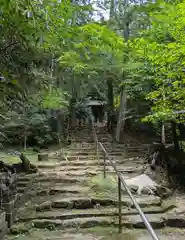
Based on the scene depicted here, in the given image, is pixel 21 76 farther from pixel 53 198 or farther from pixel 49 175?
pixel 49 175

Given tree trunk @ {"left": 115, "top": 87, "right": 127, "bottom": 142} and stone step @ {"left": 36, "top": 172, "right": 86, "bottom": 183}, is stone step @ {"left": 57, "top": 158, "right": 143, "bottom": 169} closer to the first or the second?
stone step @ {"left": 36, "top": 172, "right": 86, "bottom": 183}

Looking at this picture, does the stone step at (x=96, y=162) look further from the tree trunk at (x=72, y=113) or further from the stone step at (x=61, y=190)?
the tree trunk at (x=72, y=113)

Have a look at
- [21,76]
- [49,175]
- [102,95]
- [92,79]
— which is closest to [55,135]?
[92,79]

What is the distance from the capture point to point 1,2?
73.8 inches

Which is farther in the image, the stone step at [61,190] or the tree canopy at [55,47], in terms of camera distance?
the stone step at [61,190]

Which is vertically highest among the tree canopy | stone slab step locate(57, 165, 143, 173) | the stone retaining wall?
the tree canopy

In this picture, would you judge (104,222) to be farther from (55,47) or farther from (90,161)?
(90,161)

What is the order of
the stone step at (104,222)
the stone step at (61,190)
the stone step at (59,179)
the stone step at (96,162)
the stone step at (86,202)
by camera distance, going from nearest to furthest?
1. the stone step at (104,222)
2. the stone step at (86,202)
3. the stone step at (61,190)
4. the stone step at (59,179)
5. the stone step at (96,162)

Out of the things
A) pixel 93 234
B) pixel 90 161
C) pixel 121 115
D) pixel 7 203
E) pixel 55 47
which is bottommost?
pixel 93 234

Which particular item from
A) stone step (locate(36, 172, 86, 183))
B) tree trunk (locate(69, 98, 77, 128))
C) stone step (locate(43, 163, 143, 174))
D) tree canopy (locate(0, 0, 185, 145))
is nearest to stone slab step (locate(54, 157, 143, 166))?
stone step (locate(43, 163, 143, 174))

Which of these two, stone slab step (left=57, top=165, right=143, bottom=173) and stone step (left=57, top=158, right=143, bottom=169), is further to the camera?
stone step (left=57, top=158, right=143, bottom=169)

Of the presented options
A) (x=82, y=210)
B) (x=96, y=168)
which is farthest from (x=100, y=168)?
(x=82, y=210)

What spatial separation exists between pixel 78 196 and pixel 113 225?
127cm

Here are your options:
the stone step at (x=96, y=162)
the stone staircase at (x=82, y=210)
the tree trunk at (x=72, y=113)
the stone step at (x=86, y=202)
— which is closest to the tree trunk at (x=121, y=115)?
the stone step at (x=96, y=162)
